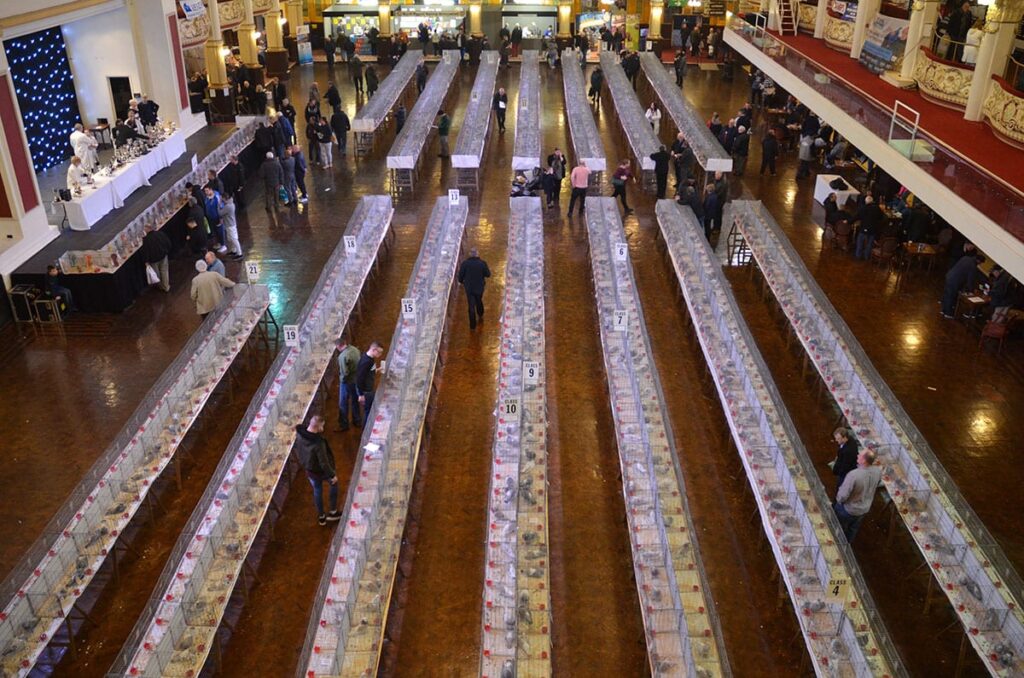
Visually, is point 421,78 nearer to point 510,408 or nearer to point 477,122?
point 477,122

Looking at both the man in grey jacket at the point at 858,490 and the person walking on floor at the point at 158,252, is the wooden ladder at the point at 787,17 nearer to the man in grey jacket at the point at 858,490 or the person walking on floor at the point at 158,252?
the person walking on floor at the point at 158,252

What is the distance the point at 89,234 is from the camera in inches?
657

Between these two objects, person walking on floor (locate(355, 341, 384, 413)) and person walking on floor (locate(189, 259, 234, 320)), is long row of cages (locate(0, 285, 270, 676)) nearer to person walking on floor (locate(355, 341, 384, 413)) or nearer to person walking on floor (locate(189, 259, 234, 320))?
person walking on floor (locate(189, 259, 234, 320))

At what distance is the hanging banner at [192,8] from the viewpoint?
81.8 feet

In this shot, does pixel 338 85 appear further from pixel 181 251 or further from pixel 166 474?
pixel 166 474

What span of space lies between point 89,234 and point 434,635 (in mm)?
11956

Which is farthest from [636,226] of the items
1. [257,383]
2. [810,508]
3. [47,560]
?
[47,560]

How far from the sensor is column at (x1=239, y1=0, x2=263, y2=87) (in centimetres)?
3081

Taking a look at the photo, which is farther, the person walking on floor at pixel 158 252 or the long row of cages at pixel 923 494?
the person walking on floor at pixel 158 252

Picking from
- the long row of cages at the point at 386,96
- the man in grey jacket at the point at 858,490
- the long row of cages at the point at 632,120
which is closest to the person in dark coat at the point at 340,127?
the long row of cages at the point at 386,96

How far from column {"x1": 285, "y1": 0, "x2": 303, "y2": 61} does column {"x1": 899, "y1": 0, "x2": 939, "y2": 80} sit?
24.9 metres

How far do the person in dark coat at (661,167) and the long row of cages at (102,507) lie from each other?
10818 mm

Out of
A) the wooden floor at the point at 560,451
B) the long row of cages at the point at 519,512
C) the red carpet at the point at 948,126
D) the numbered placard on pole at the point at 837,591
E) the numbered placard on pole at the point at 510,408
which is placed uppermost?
the red carpet at the point at 948,126

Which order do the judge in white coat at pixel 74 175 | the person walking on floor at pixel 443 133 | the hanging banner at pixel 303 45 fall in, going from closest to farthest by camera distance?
the judge in white coat at pixel 74 175 < the person walking on floor at pixel 443 133 < the hanging banner at pixel 303 45
